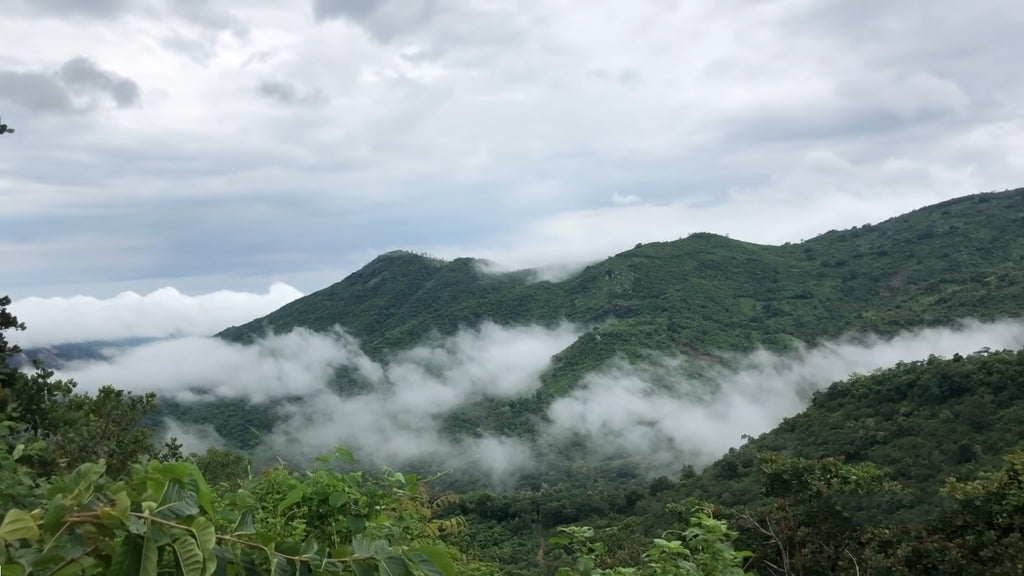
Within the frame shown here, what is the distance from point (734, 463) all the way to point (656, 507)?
501 cm

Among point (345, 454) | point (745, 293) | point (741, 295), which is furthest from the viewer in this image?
point (745, 293)

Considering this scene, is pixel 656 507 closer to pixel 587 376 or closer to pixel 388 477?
pixel 388 477

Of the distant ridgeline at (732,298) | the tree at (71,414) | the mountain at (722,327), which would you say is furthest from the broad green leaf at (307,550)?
the distant ridgeline at (732,298)

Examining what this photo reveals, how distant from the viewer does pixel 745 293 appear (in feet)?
341

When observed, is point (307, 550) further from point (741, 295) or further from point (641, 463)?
point (741, 295)

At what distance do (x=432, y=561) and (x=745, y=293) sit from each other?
108m

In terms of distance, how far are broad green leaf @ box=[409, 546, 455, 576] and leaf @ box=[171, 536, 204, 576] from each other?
1.64ft

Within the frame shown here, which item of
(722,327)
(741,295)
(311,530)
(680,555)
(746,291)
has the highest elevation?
(746,291)

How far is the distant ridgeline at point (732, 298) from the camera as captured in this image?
8475 centimetres

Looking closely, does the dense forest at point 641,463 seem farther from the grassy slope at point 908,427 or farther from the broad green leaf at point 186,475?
the grassy slope at point 908,427

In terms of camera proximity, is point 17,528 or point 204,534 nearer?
point 17,528

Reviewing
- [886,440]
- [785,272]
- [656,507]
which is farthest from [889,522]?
[785,272]

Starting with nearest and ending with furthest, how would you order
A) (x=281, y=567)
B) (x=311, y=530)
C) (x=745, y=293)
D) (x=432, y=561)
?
(x=281, y=567) → (x=432, y=561) → (x=311, y=530) → (x=745, y=293)

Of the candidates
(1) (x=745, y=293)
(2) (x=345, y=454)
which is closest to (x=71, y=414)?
(2) (x=345, y=454)
